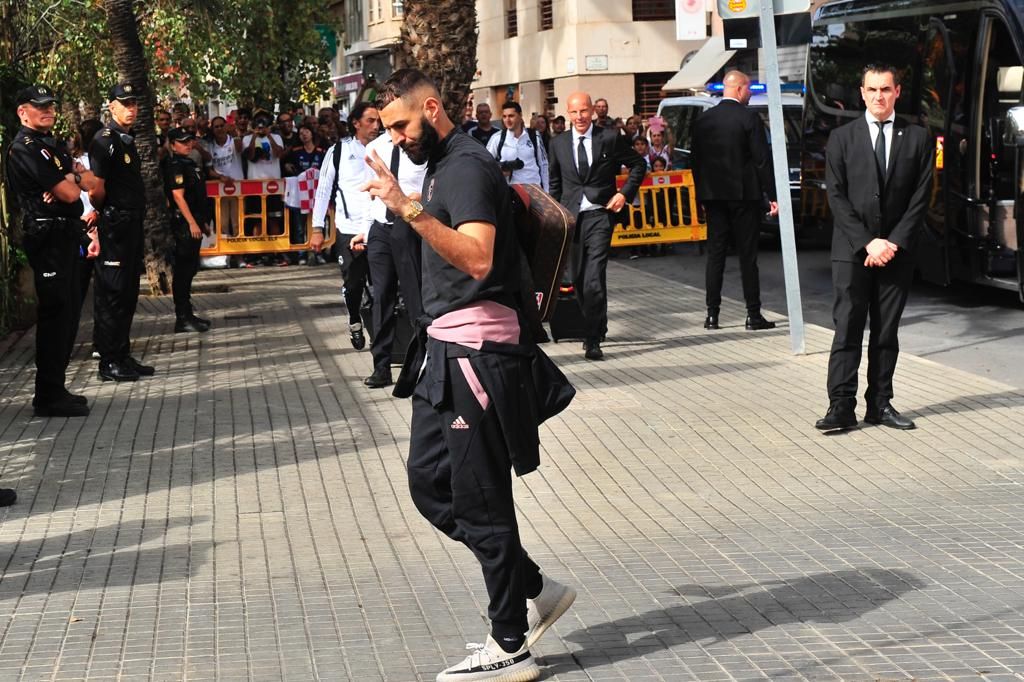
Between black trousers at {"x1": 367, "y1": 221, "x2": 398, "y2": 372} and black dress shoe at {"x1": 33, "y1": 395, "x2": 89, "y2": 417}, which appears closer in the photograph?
black dress shoe at {"x1": 33, "y1": 395, "x2": 89, "y2": 417}

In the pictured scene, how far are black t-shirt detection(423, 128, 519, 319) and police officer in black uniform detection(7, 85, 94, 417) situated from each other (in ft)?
18.1

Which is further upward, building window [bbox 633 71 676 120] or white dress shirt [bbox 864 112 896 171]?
building window [bbox 633 71 676 120]

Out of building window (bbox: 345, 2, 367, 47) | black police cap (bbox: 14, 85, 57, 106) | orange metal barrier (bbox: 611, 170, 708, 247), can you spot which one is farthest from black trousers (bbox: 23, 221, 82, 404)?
building window (bbox: 345, 2, 367, 47)

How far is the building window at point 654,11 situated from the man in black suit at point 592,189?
29.9 metres

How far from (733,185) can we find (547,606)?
8459 mm

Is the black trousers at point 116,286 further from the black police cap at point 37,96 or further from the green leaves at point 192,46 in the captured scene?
the green leaves at point 192,46

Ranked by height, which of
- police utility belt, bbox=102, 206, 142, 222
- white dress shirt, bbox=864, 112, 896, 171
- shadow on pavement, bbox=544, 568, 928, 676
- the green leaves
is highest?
the green leaves

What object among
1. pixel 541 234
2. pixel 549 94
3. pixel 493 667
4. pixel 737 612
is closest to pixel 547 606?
pixel 493 667

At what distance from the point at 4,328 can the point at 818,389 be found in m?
6.81

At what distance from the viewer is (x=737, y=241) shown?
45.1 feet

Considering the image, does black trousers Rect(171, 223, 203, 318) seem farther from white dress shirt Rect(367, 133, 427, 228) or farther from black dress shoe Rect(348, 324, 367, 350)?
white dress shirt Rect(367, 133, 427, 228)

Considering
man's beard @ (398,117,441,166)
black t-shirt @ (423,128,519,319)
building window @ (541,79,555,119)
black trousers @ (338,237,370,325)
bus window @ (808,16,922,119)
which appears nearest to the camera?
black t-shirt @ (423,128,519,319)

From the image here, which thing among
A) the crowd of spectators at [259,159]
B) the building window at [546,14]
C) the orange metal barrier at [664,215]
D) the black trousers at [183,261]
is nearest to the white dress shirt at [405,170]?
the black trousers at [183,261]

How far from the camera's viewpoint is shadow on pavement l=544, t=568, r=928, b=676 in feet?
→ 18.2
